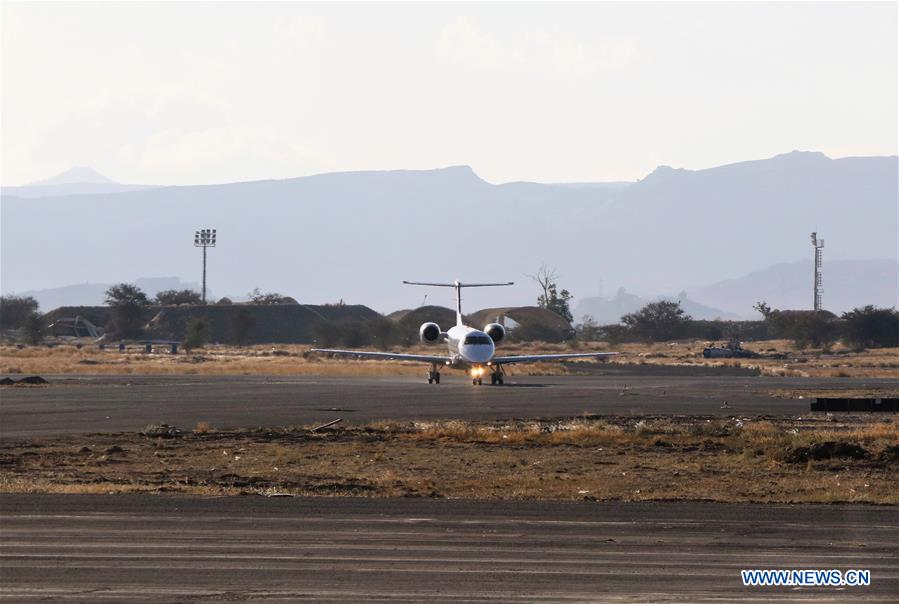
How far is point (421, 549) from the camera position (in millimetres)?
17547

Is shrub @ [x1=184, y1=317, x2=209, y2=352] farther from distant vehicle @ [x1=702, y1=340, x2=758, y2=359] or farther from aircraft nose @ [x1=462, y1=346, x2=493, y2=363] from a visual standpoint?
aircraft nose @ [x1=462, y1=346, x2=493, y2=363]

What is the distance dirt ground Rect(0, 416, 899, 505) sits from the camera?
2406cm

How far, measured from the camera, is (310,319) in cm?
16362

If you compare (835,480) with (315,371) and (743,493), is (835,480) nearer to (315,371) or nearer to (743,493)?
(743,493)

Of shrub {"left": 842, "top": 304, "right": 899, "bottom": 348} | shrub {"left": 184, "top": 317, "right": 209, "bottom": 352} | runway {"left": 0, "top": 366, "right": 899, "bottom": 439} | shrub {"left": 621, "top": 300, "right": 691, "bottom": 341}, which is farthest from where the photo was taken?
shrub {"left": 621, "top": 300, "right": 691, "bottom": 341}

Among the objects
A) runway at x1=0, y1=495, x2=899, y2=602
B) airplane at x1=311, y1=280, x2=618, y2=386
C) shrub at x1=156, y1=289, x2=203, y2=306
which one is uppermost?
shrub at x1=156, y1=289, x2=203, y2=306

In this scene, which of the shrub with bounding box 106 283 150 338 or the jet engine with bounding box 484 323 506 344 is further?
the shrub with bounding box 106 283 150 338

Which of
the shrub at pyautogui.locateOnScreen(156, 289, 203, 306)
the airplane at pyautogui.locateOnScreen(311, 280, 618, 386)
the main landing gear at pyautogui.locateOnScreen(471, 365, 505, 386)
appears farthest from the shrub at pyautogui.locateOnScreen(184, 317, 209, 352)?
the main landing gear at pyautogui.locateOnScreen(471, 365, 505, 386)

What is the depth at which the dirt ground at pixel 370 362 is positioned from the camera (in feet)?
273

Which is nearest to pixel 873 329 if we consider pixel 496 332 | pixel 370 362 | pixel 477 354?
pixel 370 362

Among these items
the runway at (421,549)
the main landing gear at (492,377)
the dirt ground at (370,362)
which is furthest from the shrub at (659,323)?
the runway at (421,549)

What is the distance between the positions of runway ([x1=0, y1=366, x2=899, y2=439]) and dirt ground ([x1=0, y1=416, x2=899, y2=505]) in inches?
171

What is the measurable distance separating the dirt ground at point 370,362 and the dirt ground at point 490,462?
45517 mm

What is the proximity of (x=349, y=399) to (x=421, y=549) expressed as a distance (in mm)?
33779
